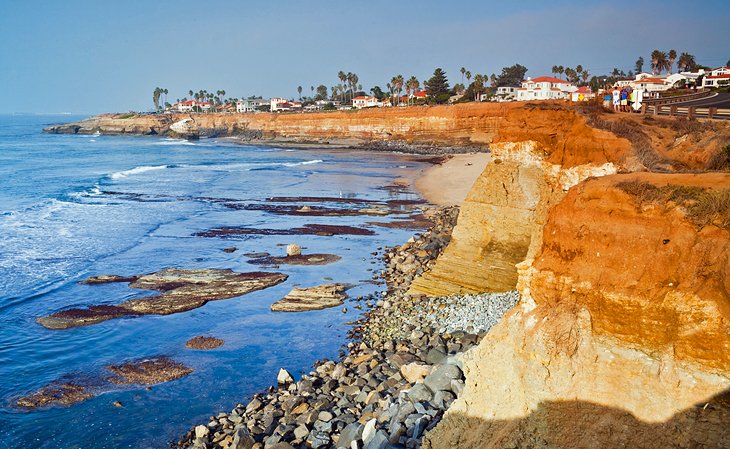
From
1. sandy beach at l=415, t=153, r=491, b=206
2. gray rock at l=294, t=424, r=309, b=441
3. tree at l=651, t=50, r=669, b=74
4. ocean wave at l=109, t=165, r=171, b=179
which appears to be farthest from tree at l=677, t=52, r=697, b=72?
gray rock at l=294, t=424, r=309, b=441

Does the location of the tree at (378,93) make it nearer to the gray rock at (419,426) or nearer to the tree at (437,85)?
the tree at (437,85)

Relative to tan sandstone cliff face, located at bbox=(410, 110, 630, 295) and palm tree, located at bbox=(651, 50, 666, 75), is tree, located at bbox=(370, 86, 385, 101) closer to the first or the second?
palm tree, located at bbox=(651, 50, 666, 75)

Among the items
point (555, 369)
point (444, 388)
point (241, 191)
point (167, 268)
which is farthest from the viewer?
point (241, 191)

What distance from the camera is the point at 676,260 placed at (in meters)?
6.30

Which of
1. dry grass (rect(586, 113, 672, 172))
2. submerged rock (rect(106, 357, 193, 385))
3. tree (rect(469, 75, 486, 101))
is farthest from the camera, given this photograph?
tree (rect(469, 75, 486, 101))

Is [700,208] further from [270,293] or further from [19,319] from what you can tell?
[19,319]

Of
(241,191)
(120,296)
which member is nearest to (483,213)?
(120,296)

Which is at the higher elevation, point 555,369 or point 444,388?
point 555,369

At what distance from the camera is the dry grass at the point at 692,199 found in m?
6.17

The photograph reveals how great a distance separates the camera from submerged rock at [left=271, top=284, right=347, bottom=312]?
20.4 m

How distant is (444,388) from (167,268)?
17.9 metres

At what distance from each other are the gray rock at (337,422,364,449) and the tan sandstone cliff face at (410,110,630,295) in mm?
8088

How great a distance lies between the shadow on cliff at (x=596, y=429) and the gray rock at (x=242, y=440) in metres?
4.85

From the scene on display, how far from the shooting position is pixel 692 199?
20.9ft
